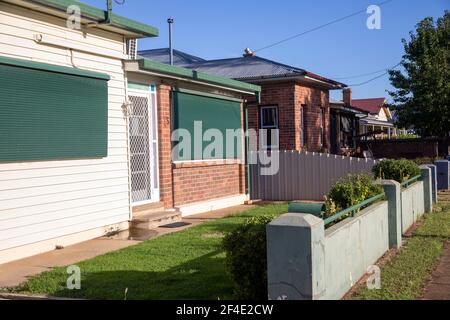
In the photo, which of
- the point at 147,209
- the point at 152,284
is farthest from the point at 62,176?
the point at 152,284

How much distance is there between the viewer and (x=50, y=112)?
333 inches

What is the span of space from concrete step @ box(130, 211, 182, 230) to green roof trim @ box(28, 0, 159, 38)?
11.3ft

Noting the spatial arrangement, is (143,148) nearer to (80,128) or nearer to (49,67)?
(80,128)

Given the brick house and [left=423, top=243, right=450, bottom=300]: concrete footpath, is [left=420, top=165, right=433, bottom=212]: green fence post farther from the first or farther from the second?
the brick house

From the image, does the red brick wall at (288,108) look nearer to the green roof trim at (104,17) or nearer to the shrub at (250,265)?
the green roof trim at (104,17)

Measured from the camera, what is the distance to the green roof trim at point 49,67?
7741mm

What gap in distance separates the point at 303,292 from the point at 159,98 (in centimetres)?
739

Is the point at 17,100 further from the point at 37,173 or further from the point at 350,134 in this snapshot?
the point at 350,134

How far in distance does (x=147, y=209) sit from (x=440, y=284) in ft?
20.3

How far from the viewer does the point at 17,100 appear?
7.86 meters

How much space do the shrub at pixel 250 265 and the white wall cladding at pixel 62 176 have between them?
12.9ft

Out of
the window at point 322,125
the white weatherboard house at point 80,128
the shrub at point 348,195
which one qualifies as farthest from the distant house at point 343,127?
the shrub at point 348,195
